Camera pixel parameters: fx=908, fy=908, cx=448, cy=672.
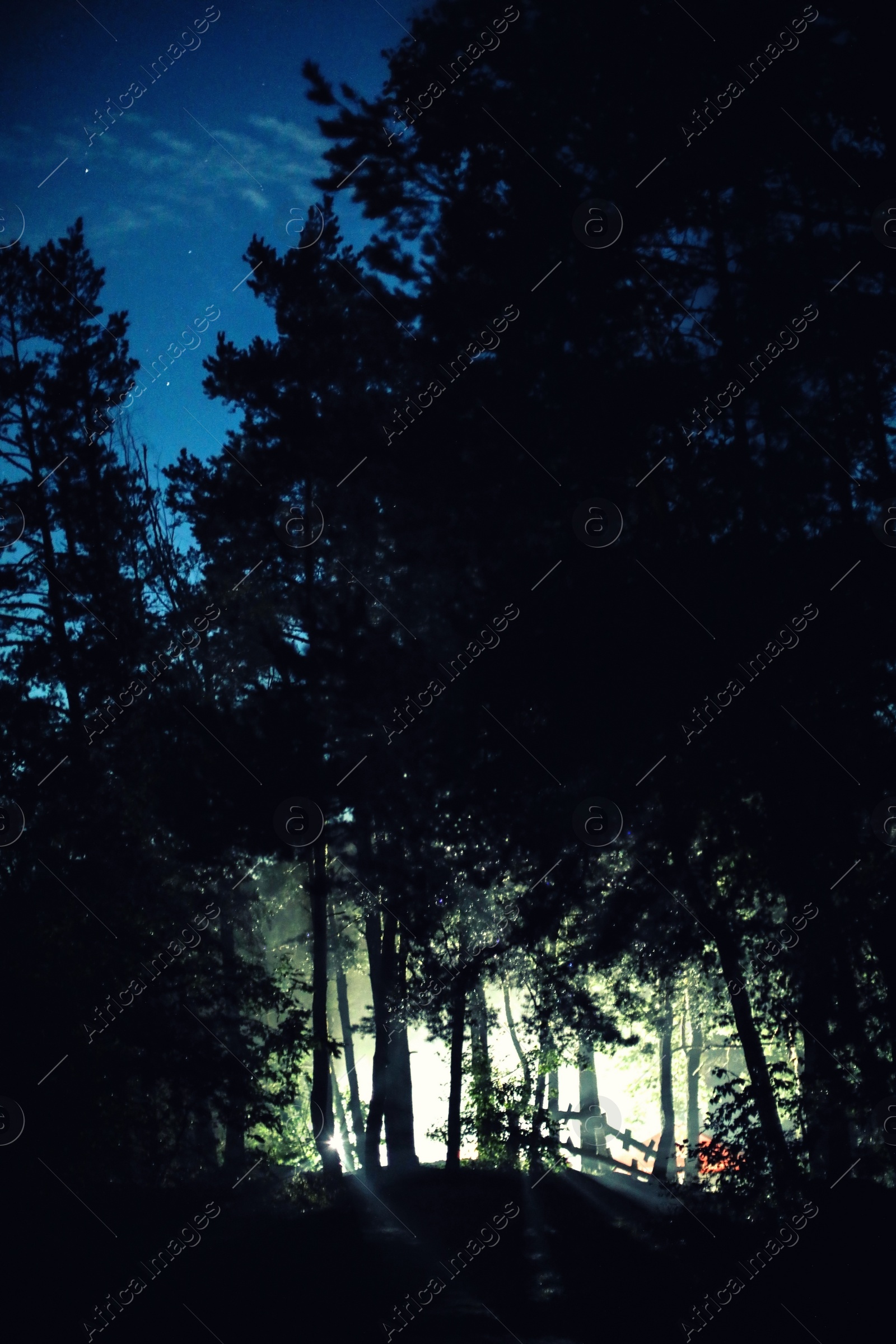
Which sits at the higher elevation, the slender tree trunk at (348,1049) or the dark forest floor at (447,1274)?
the slender tree trunk at (348,1049)

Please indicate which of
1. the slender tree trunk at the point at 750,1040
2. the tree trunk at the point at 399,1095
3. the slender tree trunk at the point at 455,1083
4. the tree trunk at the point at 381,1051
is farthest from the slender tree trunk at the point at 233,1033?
the slender tree trunk at the point at 750,1040

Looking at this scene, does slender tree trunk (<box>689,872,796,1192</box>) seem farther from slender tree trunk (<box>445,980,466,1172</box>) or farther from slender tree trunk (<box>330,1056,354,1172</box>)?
slender tree trunk (<box>330,1056,354,1172</box>)

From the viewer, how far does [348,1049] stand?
25.2 metres

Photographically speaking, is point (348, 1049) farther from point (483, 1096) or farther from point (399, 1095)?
point (483, 1096)

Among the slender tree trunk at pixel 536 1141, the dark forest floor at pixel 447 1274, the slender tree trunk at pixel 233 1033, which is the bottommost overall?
the dark forest floor at pixel 447 1274

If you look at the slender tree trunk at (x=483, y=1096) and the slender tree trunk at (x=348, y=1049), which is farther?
the slender tree trunk at (x=348, y=1049)

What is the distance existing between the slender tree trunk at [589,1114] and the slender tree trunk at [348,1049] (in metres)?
6.10

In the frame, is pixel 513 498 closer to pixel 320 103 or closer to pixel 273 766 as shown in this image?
pixel 273 766

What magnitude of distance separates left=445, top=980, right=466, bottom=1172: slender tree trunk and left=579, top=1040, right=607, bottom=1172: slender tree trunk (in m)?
2.39

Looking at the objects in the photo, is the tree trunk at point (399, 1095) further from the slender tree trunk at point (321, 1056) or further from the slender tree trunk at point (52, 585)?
the slender tree trunk at point (52, 585)

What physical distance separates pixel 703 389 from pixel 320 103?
5.17m

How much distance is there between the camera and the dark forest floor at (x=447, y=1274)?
7398 millimetres

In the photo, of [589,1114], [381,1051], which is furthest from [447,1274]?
[589,1114]

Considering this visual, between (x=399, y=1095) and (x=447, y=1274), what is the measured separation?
10.6m
